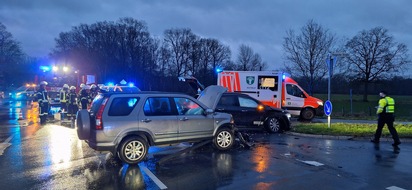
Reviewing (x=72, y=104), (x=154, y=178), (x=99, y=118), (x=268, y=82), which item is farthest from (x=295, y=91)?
(x=154, y=178)

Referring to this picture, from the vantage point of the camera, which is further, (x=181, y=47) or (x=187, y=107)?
(x=181, y=47)

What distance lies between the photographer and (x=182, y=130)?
26.6 ft

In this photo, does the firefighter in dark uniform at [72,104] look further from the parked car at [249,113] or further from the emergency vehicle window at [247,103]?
the emergency vehicle window at [247,103]

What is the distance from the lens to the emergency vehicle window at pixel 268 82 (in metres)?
18.0

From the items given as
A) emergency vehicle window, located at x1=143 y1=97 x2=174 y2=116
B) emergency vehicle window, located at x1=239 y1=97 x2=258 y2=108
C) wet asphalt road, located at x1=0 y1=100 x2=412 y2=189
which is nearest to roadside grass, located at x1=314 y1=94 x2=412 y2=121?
emergency vehicle window, located at x1=239 y1=97 x2=258 y2=108

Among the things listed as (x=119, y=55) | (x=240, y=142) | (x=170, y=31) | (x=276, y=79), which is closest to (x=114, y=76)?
(x=119, y=55)

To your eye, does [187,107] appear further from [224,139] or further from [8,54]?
[8,54]

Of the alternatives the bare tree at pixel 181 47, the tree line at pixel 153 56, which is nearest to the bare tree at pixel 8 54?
the tree line at pixel 153 56

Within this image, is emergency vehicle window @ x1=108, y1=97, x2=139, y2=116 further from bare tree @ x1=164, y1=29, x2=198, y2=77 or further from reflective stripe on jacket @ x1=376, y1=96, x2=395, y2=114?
bare tree @ x1=164, y1=29, x2=198, y2=77

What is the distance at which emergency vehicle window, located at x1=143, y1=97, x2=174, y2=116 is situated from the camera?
25.1 feet

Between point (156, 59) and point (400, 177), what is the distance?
7158 centimetres

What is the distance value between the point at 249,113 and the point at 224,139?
13.3 ft

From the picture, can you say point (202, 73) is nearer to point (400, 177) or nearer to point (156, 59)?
point (156, 59)

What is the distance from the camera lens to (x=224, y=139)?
8.91m
